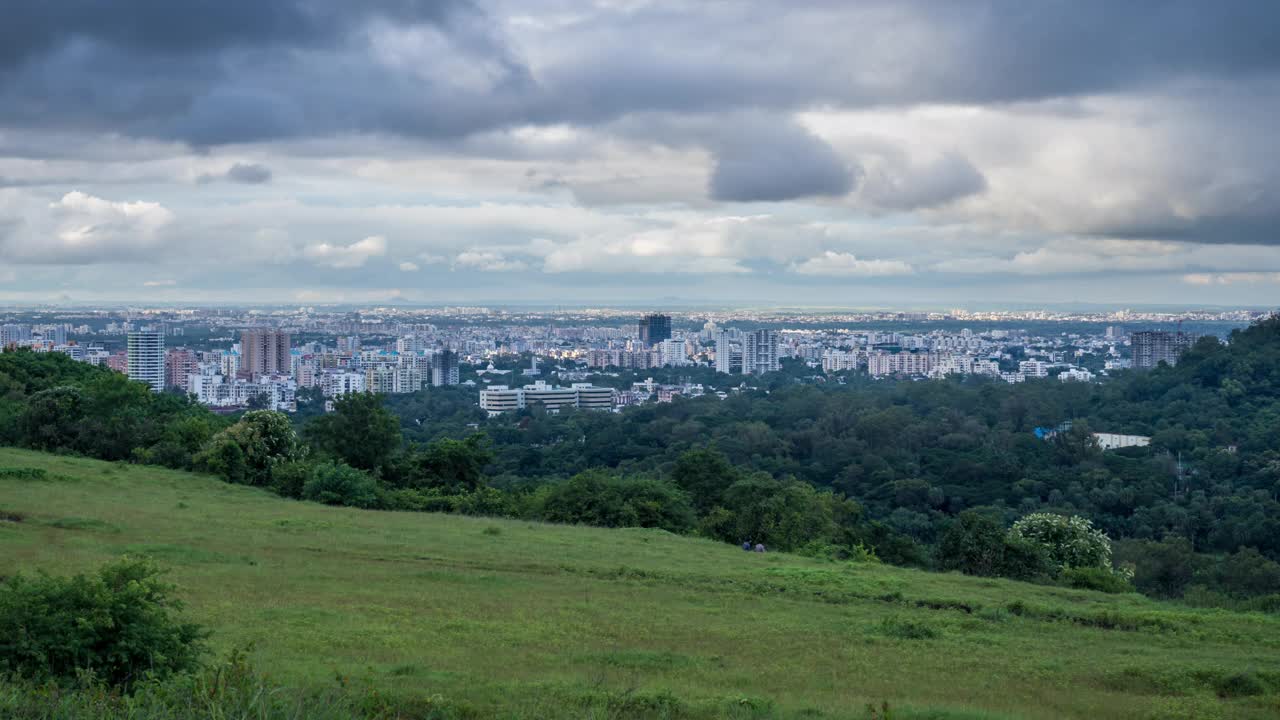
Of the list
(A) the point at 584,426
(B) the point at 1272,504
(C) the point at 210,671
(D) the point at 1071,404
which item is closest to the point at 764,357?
(D) the point at 1071,404

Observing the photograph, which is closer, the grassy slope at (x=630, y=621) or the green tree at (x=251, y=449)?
the grassy slope at (x=630, y=621)

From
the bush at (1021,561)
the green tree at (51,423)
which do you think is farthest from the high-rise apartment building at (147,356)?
the bush at (1021,561)

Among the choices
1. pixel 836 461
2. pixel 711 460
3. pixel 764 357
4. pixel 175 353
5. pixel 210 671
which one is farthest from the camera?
pixel 764 357

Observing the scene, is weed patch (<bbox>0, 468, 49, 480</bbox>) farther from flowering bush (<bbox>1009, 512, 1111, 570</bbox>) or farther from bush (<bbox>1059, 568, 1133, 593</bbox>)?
flowering bush (<bbox>1009, 512, 1111, 570</bbox>)

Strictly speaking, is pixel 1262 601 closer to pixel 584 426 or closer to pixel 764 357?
pixel 584 426

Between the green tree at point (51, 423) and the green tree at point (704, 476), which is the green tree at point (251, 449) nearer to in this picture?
the green tree at point (51, 423)

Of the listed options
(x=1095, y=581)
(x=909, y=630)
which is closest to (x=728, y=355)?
(x=1095, y=581)

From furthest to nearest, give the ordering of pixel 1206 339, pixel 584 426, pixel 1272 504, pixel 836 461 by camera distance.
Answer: pixel 1206 339, pixel 584 426, pixel 836 461, pixel 1272 504
